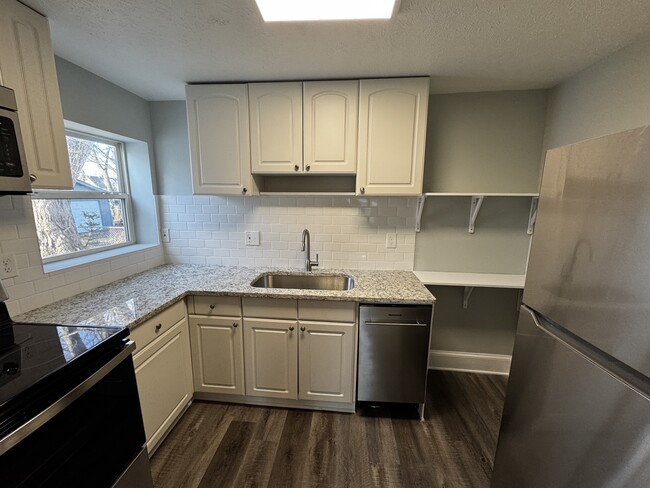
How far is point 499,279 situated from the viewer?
2.11 m

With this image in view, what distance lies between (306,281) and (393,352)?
87 cm

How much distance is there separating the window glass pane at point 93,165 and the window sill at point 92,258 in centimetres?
47

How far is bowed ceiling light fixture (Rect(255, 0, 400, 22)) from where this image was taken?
1.10 metres

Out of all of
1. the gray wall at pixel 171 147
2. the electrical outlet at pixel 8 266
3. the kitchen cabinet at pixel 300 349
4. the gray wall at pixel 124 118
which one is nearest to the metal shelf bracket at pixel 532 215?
the kitchen cabinet at pixel 300 349

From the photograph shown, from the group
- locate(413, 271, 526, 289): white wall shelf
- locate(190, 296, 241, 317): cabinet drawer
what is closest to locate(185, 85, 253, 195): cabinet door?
locate(190, 296, 241, 317): cabinet drawer

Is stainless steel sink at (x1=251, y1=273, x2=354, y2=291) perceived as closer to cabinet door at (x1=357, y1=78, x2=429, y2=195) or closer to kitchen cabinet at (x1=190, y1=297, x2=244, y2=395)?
kitchen cabinet at (x1=190, y1=297, x2=244, y2=395)

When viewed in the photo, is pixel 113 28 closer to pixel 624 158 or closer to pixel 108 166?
pixel 108 166

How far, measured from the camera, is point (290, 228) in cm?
233

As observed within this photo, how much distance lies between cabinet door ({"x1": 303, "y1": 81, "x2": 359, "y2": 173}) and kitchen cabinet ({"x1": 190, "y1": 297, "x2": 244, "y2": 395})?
1119 mm

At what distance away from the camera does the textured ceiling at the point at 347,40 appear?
3.82 feet

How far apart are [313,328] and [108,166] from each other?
2017mm

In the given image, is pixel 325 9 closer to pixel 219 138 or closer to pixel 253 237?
pixel 219 138

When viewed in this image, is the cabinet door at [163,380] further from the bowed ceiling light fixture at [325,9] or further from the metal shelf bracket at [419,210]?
the metal shelf bracket at [419,210]

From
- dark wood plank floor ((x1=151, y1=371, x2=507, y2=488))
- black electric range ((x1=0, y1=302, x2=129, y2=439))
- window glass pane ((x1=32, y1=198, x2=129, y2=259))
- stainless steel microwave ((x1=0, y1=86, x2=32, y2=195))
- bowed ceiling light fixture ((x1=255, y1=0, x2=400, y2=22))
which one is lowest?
dark wood plank floor ((x1=151, y1=371, x2=507, y2=488))
